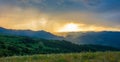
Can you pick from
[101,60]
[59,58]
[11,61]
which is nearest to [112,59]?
[101,60]

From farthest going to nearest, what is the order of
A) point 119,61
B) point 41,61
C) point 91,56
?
1. point 91,56
2. point 41,61
3. point 119,61

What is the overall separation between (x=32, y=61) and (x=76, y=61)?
324 centimetres

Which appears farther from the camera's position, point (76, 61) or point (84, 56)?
point (84, 56)

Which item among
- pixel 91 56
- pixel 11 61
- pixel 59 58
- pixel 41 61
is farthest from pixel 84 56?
pixel 11 61

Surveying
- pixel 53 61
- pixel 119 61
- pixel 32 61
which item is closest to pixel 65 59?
pixel 53 61

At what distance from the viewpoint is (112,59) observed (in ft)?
68.3

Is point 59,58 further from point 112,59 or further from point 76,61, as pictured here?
point 112,59

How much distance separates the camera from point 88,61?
20.6 metres

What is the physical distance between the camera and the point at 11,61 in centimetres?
2306

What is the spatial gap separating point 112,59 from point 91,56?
301cm

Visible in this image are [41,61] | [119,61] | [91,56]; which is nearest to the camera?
[119,61]

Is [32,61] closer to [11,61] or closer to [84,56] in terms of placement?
[11,61]

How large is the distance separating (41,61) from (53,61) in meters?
0.84

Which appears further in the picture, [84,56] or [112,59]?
[84,56]
